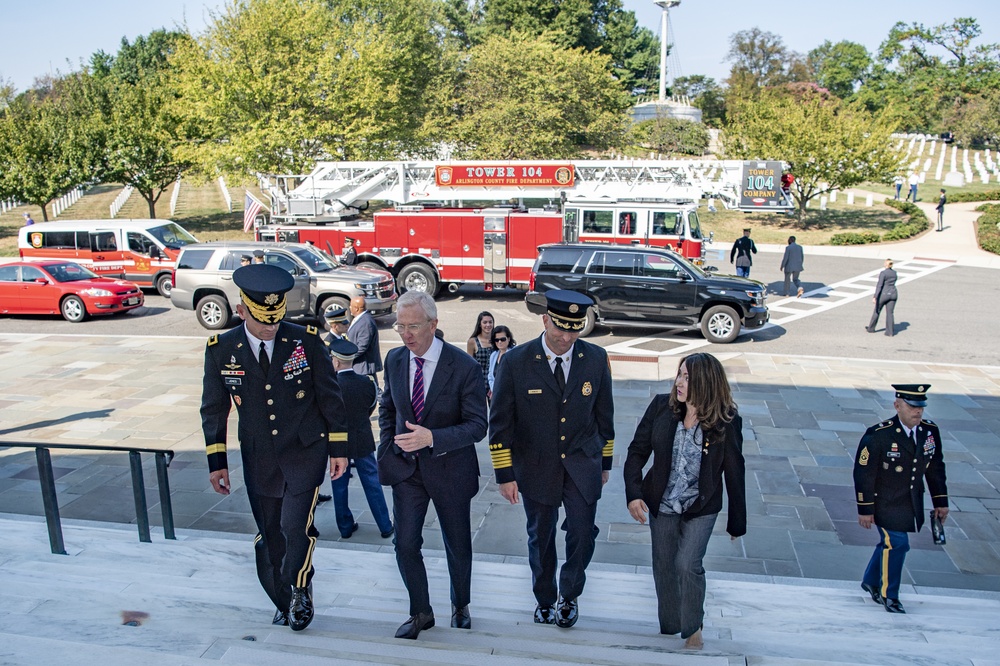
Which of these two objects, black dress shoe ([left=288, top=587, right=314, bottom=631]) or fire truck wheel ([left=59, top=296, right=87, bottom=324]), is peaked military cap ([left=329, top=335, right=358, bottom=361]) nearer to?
black dress shoe ([left=288, top=587, right=314, bottom=631])

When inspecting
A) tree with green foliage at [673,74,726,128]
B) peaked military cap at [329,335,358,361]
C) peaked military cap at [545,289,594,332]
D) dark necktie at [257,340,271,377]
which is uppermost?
tree with green foliage at [673,74,726,128]

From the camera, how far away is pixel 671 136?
172ft

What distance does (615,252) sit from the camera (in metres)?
15.9

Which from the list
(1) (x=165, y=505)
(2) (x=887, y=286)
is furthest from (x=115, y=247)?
(2) (x=887, y=286)

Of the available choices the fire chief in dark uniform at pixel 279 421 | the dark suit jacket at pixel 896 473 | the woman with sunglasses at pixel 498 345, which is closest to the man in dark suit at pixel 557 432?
the fire chief in dark uniform at pixel 279 421

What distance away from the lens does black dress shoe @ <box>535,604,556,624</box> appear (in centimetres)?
457

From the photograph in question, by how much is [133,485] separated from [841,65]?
102576mm

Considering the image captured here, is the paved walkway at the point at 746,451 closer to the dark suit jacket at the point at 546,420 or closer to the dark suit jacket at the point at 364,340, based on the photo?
the dark suit jacket at the point at 364,340

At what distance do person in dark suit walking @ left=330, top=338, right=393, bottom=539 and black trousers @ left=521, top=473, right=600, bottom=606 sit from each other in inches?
71.5

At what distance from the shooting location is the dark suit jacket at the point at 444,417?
427cm

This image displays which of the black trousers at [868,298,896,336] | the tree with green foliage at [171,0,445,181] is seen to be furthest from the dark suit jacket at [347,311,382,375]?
the tree with green foliage at [171,0,445,181]

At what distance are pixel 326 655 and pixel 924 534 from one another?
5.63m

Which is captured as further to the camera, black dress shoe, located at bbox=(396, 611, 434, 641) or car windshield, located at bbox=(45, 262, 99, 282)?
car windshield, located at bbox=(45, 262, 99, 282)

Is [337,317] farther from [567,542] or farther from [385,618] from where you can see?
[567,542]
